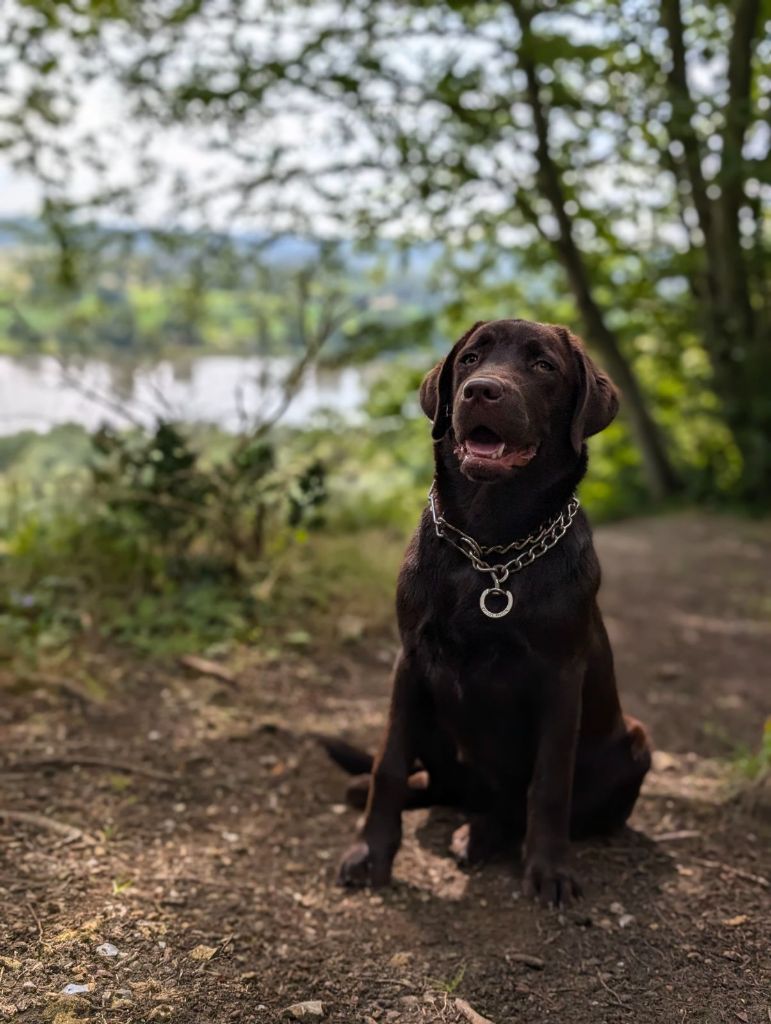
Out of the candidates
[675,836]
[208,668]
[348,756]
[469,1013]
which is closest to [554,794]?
[469,1013]

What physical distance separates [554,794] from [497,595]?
66cm

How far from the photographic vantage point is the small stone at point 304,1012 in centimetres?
264

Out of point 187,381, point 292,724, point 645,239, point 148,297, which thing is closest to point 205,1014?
point 292,724

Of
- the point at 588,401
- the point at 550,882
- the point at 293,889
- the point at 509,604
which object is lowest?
the point at 293,889

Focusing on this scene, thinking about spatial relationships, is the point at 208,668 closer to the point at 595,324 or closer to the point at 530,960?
the point at 530,960

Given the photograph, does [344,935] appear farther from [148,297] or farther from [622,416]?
[622,416]

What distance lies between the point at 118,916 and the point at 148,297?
7.49 m

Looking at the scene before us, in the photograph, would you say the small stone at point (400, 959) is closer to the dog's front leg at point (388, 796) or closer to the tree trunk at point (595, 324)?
the dog's front leg at point (388, 796)

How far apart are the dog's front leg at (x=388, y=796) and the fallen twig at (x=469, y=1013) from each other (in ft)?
2.33

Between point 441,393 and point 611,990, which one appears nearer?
point 611,990

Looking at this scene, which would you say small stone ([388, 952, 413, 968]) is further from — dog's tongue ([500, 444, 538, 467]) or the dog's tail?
dog's tongue ([500, 444, 538, 467])

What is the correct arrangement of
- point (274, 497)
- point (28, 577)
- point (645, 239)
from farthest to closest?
point (645, 239) → point (274, 497) → point (28, 577)

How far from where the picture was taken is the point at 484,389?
2881mm

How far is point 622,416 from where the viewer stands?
40.0 ft
